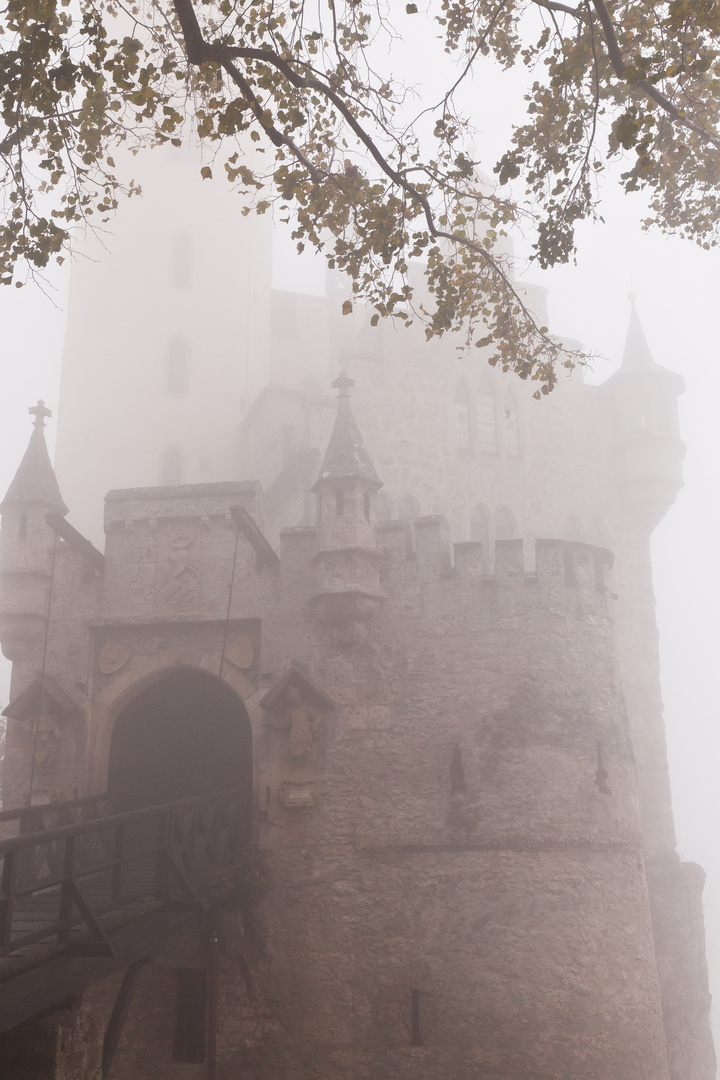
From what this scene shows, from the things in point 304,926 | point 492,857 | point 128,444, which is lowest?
point 304,926

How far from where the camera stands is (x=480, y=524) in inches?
1000

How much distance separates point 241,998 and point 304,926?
1232 mm

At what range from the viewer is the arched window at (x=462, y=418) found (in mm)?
25688

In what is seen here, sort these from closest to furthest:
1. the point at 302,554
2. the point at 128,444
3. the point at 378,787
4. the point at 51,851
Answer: the point at 51,851
the point at 378,787
the point at 302,554
the point at 128,444

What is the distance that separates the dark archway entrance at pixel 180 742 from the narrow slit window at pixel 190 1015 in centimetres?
272

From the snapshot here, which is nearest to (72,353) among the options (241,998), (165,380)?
(165,380)

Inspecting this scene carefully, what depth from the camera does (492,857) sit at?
1378cm

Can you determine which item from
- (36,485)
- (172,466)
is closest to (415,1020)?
(36,485)

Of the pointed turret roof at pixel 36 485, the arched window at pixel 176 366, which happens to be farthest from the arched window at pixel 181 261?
the pointed turret roof at pixel 36 485

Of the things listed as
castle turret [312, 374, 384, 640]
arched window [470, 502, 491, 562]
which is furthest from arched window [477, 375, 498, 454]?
castle turret [312, 374, 384, 640]

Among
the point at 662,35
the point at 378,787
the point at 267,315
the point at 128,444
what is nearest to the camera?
the point at 662,35

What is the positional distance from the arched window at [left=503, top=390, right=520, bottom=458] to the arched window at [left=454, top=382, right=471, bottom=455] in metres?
1.19

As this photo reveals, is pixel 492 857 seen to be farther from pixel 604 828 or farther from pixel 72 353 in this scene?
pixel 72 353

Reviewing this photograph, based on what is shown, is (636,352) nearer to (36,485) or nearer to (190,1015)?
(36,485)
